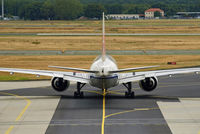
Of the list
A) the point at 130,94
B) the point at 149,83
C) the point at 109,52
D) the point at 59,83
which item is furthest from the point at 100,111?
the point at 109,52

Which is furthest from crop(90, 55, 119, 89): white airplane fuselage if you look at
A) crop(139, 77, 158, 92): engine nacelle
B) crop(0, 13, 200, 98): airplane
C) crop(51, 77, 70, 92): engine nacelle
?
crop(139, 77, 158, 92): engine nacelle

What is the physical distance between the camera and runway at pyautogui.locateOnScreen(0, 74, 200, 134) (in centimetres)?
3366

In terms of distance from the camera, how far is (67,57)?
84.7m

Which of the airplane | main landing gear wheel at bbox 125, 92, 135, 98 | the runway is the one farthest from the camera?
main landing gear wheel at bbox 125, 92, 135, 98

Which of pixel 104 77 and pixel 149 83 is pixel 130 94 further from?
pixel 104 77

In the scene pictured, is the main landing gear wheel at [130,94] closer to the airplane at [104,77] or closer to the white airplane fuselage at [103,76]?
the airplane at [104,77]

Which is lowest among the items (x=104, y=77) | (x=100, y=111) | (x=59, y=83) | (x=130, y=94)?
(x=100, y=111)

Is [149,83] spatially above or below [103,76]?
below

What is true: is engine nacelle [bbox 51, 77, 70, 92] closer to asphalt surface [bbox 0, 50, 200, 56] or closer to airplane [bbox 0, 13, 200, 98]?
airplane [bbox 0, 13, 200, 98]

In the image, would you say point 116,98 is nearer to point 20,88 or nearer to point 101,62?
point 101,62

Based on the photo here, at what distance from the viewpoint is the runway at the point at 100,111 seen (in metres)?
33.7

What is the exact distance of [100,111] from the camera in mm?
40188

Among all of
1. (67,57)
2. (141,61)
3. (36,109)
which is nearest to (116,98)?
(36,109)

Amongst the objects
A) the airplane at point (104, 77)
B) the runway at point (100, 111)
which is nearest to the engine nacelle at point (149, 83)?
the airplane at point (104, 77)
